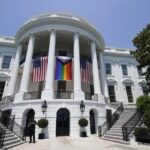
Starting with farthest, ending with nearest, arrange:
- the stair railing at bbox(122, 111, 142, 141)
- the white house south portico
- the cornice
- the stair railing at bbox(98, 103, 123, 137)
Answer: the cornice < the white house south portico < the stair railing at bbox(98, 103, 123, 137) < the stair railing at bbox(122, 111, 142, 141)

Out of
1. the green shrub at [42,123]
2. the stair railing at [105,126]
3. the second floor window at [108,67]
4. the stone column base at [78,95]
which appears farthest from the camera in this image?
the second floor window at [108,67]

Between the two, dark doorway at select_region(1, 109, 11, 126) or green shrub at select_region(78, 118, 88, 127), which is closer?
green shrub at select_region(78, 118, 88, 127)

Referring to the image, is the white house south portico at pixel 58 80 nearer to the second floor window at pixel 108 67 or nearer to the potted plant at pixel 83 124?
the potted plant at pixel 83 124

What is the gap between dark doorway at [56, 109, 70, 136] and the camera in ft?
50.0

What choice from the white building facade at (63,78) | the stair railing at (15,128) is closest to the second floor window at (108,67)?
the white building facade at (63,78)

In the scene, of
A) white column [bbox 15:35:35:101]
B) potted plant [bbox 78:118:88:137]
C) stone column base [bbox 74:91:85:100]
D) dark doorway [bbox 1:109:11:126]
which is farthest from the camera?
dark doorway [bbox 1:109:11:126]

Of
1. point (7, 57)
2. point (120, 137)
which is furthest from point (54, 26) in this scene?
point (120, 137)

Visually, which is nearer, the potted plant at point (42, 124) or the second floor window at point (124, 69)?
the potted plant at point (42, 124)

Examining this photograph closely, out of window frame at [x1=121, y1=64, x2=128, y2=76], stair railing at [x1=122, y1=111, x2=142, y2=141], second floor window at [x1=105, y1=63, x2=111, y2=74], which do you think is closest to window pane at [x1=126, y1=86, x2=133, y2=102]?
window frame at [x1=121, y1=64, x2=128, y2=76]

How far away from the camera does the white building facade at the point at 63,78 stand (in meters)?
15.5

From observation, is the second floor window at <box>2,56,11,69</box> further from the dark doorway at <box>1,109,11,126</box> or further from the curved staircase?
the curved staircase

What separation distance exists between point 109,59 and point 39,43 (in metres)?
13.4

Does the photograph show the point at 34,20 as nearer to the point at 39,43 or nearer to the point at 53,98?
the point at 39,43

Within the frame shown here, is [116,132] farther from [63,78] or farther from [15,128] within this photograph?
[15,128]
